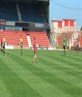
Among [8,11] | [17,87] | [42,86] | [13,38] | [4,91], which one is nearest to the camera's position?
[4,91]

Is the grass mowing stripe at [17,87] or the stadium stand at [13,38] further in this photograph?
the stadium stand at [13,38]

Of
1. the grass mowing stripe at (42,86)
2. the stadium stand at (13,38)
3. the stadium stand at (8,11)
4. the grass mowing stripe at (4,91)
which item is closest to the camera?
the grass mowing stripe at (4,91)

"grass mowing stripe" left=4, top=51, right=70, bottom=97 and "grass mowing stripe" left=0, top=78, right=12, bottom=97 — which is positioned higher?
"grass mowing stripe" left=0, top=78, right=12, bottom=97

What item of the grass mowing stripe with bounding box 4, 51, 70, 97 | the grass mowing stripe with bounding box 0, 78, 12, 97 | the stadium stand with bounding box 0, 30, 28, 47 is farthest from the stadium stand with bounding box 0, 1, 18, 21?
the grass mowing stripe with bounding box 0, 78, 12, 97

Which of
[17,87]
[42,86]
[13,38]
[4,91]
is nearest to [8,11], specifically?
[13,38]

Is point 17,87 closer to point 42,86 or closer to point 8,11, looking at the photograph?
point 42,86

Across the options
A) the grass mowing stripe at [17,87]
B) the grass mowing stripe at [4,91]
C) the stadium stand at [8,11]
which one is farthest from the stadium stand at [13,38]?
the grass mowing stripe at [4,91]

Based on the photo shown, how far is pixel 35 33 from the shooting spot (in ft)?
232

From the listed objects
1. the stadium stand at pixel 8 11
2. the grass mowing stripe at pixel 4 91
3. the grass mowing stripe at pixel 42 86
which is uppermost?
the stadium stand at pixel 8 11

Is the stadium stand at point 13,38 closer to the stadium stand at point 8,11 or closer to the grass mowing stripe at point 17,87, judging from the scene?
the stadium stand at point 8,11

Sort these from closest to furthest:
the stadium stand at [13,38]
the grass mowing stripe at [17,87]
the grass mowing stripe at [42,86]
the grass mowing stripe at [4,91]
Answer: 1. the grass mowing stripe at [4,91]
2. the grass mowing stripe at [17,87]
3. the grass mowing stripe at [42,86]
4. the stadium stand at [13,38]

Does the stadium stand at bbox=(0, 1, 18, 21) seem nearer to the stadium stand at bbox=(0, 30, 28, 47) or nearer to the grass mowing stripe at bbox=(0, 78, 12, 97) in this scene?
the stadium stand at bbox=(0, 30, 28, 47)

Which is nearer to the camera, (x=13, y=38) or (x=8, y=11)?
(x=13, y=38)

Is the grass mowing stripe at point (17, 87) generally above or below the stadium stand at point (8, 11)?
below
